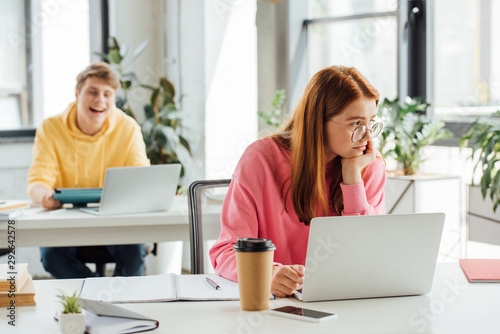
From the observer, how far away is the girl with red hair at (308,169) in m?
1.67

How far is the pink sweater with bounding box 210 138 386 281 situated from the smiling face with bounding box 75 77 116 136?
4.68 feet

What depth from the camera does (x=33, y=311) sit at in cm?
128

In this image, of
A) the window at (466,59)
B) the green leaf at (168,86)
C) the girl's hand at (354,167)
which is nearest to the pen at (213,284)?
the girl's hand at (354,167)

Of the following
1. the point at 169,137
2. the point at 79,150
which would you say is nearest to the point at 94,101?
the point at 79,150

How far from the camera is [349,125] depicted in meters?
1.68

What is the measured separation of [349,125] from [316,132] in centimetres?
9

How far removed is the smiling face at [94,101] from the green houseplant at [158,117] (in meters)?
0.89

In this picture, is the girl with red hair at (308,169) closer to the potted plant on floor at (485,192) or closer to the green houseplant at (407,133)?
the potted plant on floor at (485,192)

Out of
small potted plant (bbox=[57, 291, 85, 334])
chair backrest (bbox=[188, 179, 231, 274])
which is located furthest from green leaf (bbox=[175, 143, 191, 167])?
small potted plant (bbox=[57, 291, 85, 334])

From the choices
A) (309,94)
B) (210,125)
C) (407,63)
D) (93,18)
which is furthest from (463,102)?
(93,18)

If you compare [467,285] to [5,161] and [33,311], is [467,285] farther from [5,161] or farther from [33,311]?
[5,161]

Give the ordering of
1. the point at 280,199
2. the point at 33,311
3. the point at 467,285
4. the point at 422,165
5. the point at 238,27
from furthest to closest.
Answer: the point at 238,27 < the point at 422,165 < the point at 280,199 < the point at 467,285 < the point at 33,311

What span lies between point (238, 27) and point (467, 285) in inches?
113

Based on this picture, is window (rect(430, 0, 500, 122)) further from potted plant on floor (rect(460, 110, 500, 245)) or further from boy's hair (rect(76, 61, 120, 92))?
boy's hair (rect(76, 61, 120, 92))
